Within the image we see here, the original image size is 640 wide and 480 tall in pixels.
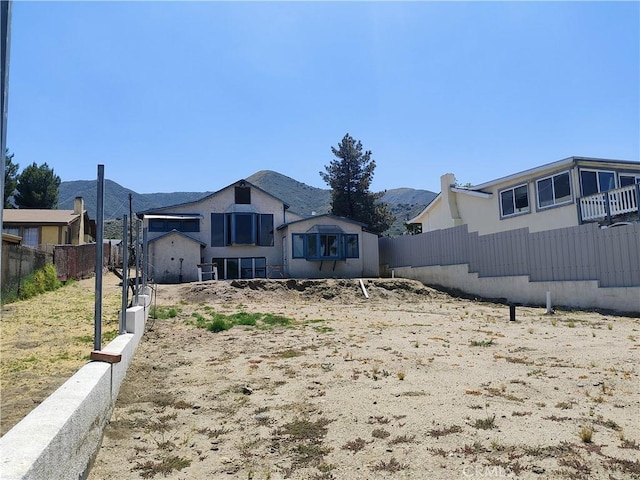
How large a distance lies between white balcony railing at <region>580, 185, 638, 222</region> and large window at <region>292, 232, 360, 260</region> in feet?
43.2

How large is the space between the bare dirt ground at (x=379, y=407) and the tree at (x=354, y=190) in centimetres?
3224

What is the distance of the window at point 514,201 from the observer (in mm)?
21281

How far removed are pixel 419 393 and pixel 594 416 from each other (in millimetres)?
1726

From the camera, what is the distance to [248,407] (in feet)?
16.5

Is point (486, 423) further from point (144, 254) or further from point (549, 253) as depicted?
point (549, 253)

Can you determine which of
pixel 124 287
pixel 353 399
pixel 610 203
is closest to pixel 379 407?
pixel 353 399

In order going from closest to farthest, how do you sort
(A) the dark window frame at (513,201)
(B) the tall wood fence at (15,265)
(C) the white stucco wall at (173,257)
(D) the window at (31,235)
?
(B) the tall wood fence at (15,265) < (A) the dark window frame at (513,201) < (C) the white stucco wall at (173,257) < (D) the window at (31,235)

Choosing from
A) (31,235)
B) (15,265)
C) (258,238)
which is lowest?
(15,265)

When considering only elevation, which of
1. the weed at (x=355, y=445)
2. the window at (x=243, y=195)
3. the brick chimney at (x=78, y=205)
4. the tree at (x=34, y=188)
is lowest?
the weed at (x=355, y=445)

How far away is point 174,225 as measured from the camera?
2719 centimetres

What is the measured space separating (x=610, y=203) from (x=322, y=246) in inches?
586

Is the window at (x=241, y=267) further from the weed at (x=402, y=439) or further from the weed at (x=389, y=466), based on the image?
the weed at (x=389, y=466)

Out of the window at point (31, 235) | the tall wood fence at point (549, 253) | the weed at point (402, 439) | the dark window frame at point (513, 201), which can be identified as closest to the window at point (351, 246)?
the tall wood fence at point (549, 253)

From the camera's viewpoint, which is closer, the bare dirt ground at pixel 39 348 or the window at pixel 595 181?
the bare dirt ground at pixel 39 348
